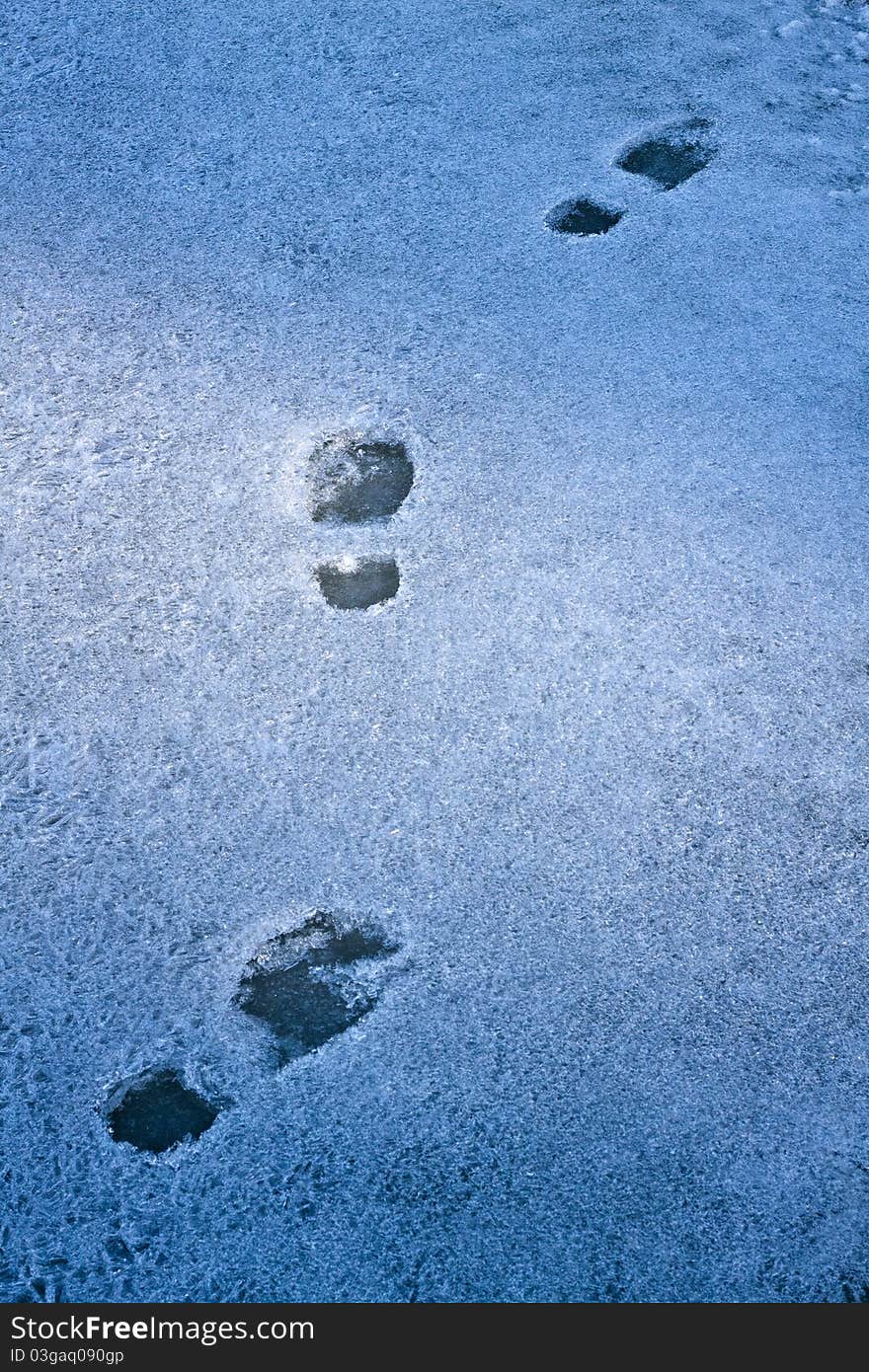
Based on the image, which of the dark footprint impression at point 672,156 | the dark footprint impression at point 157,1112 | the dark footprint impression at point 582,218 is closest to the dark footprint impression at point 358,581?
the dark footprint impression at point 157,1112

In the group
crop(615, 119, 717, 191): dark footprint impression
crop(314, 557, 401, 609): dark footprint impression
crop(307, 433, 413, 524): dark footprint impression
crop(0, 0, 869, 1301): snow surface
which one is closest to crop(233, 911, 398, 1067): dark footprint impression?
crop(0, 0, 869, 1301): snow surface

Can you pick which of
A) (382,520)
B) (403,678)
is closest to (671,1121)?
(403,678)

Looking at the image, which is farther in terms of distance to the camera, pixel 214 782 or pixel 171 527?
pixel 171 527

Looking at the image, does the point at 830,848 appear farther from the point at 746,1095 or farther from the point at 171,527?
the point at 171,527

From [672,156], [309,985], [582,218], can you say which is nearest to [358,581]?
[309,985]

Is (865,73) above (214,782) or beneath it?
above

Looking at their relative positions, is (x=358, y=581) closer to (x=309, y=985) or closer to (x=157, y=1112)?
(x=309, y=985)
